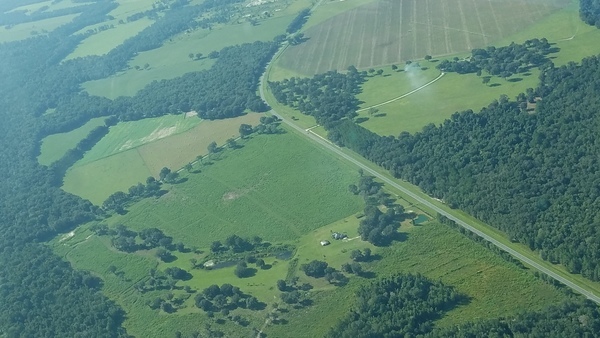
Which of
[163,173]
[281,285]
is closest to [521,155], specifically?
[281,285]

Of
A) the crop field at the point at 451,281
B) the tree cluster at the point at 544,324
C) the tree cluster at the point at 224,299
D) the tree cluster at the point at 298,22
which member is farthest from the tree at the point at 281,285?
the tree cluster at the point at 298,22

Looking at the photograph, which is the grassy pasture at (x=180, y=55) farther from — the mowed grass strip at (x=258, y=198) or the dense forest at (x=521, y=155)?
the mowed grass strip at (x=258, y=198)

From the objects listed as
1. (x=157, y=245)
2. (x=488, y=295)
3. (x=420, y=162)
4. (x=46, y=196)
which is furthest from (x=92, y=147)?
(x=488, y=295)

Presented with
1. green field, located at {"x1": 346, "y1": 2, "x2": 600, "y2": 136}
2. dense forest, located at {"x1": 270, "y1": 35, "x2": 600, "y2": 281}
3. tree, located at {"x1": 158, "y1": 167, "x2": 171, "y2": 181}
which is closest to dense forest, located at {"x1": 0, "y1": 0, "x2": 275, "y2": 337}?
tree, located at {"x1": 158, "y1": 167, "x2": 171, "y2": 181}

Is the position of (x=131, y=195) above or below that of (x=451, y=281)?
above

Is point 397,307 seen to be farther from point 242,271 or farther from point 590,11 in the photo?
point 590,11

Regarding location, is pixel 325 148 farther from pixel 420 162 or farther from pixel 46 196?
pixel 46 196
